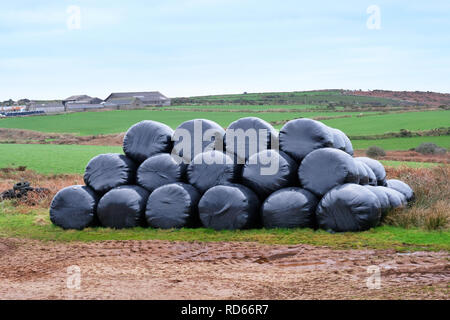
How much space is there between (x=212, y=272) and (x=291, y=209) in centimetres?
289

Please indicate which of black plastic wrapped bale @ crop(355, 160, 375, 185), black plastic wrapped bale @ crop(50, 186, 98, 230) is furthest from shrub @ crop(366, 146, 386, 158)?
black plastic wrapped bale @ crop(50, 186, 98, 230)

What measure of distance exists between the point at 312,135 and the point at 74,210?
17.1 ft

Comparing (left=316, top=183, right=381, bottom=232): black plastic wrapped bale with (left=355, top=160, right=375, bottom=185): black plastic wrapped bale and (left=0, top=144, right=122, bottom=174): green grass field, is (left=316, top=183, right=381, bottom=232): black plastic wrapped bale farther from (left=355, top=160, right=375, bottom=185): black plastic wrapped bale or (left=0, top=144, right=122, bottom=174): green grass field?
(left=0, top=144, right=122, bottom=174): green grass field

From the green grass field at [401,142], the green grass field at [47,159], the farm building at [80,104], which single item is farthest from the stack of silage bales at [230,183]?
the farm building at [80,104]

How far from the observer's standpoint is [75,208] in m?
11.4

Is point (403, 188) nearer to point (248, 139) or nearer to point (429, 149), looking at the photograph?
point (248, 139)

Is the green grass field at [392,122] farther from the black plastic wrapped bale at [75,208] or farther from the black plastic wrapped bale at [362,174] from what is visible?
the black plastic wrapped bale at [75,208]

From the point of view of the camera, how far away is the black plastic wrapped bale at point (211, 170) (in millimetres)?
10844

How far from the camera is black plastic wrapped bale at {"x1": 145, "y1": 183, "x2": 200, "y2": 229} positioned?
422 inches

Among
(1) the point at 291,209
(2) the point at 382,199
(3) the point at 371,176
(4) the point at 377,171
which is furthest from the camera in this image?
(4) the point at 377,171

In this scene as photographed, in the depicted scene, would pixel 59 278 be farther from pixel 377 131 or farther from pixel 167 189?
pixel 377 131

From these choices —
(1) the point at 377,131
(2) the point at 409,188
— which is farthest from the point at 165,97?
(2) the point at 409,188

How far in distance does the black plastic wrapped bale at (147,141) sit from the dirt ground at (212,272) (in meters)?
2.43

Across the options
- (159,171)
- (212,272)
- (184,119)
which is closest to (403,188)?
(159,171)
